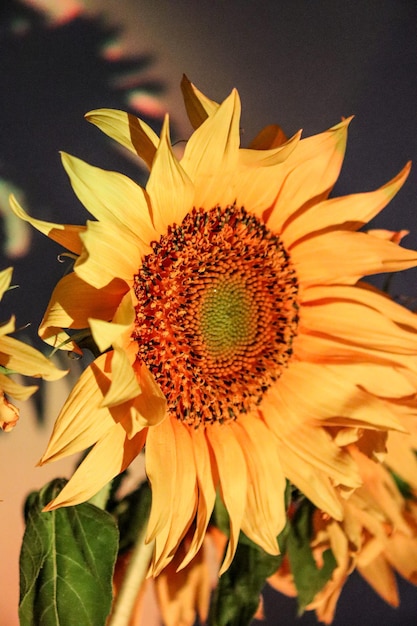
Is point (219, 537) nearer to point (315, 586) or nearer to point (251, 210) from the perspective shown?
point (315, 586)

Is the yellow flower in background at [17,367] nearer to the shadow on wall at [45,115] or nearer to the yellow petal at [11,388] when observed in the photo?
the yellow petal at [11,388]

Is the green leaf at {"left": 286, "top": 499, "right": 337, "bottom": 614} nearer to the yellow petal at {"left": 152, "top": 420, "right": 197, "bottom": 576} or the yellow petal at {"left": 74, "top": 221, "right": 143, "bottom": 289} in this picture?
the yellow petal at {"left": 152, "top": 420, "right": 197, "bottom": 576}

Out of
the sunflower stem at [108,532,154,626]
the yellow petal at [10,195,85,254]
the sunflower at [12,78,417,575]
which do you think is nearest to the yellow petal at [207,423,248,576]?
the sunflower at [12,78,417,575]

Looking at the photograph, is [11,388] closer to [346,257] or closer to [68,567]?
[68,567]

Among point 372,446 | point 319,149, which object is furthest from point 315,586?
point 319,149

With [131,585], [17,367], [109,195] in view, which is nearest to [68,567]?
[131,585]
